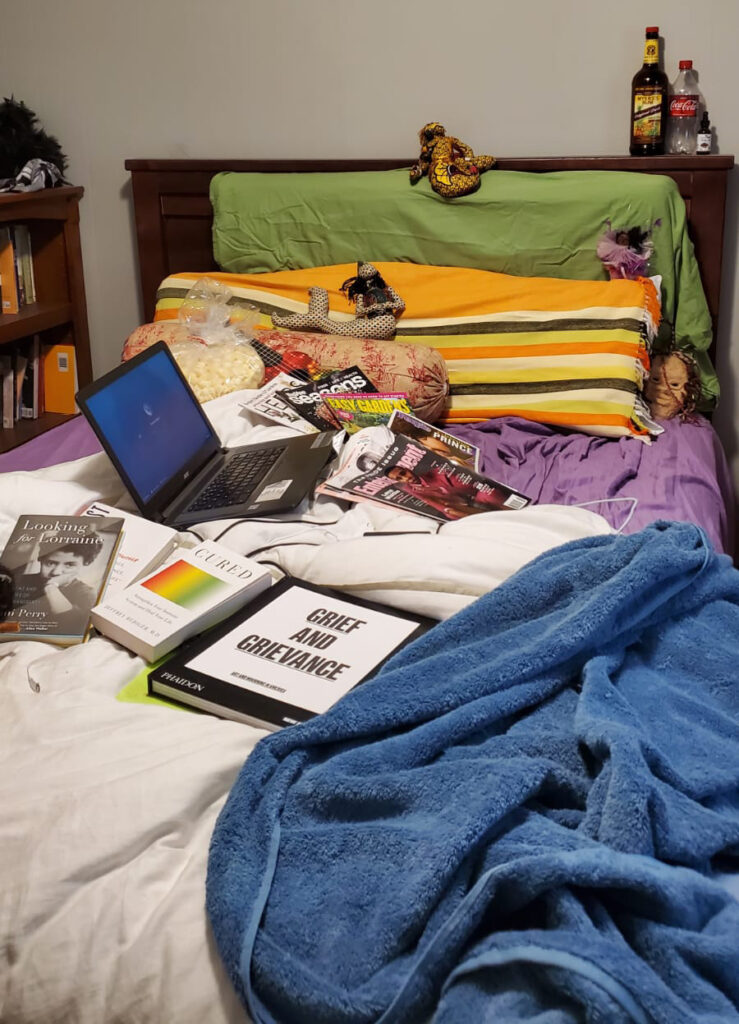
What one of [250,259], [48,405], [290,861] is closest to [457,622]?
[290,861]

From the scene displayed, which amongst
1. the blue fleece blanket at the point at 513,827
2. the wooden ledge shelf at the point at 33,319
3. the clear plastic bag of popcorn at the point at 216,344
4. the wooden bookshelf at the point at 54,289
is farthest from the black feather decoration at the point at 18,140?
the blue fleece blanket at the point at 513,827

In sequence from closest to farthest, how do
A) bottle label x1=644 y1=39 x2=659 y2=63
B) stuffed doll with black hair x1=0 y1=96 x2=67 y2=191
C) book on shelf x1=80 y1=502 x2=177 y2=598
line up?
book on shelf x1=80 y1=502 x2=177 y2=598 < bottle label x1=644 y1=39 x2=659 y2=63 < stuffed doll with black hair x1=0 y1=96 x2=67 y2=191

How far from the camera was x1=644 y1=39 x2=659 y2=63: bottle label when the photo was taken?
2.29 meters

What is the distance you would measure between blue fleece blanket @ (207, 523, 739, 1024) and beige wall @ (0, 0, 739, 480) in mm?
1732

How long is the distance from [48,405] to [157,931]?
253cm

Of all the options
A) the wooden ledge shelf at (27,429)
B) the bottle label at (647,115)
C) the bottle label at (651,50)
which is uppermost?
the bottle label at (651,50)

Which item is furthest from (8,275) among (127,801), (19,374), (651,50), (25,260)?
(127,801)

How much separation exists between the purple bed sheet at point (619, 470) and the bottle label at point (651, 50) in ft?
2.81

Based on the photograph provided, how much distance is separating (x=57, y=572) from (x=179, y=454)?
0.47m

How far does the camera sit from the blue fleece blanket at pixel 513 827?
0.70 meters

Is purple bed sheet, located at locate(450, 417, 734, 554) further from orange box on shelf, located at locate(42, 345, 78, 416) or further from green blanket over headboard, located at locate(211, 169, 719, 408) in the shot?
orange box on shelf, located at locate(42, 345, 78, 416)

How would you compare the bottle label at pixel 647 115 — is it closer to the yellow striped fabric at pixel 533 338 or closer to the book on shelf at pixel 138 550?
the yellow striped fabric at pixel 533 338

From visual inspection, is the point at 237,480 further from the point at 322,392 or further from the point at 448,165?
the point at 448,165

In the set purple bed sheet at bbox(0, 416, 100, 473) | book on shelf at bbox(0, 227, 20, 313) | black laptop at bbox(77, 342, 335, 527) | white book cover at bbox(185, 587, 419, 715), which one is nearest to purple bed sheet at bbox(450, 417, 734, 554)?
black laptop at bbox(77, 342, 335, 527)
